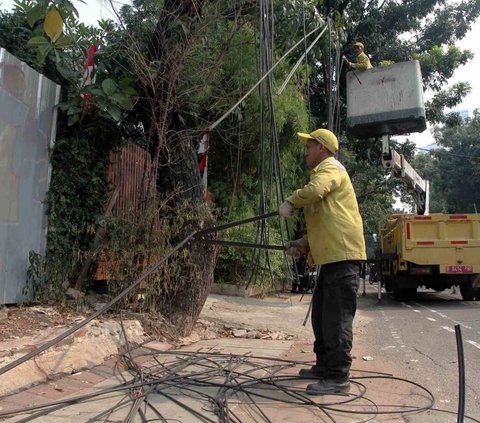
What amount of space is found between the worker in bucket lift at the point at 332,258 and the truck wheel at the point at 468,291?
914 centimetres

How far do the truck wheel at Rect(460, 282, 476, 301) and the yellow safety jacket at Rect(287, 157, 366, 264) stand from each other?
362 inches

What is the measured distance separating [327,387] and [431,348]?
2740mm

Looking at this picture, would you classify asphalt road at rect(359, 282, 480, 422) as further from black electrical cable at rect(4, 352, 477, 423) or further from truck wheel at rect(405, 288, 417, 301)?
truck wheel at rect(405, 288, 417, 301)

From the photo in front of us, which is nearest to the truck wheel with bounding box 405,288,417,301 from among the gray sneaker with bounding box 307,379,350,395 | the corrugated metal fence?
the gray sneaker with bounding box 307,379,350,395

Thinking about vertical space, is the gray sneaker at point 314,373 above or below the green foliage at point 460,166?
below

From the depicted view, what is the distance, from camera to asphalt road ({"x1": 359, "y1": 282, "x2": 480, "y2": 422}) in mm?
3740

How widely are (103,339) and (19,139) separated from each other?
224cm

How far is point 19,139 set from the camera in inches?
202

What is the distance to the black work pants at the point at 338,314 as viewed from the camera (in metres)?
3.66

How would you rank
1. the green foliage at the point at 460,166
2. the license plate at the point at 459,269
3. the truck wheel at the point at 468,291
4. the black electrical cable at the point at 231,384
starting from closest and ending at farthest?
the black electrical cable at the point at 231,384 < the license plate at the point at 459,269 < the truck wheel at the point at 468,291 < the green foliage at the point at 460,166

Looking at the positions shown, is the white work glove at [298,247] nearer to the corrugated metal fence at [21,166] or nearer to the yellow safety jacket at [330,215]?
the yellow safety jacket at [330,215]

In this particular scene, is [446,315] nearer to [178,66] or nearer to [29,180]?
[178,66]

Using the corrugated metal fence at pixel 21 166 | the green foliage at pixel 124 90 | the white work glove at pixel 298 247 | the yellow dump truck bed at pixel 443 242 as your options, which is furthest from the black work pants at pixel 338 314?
the yellow dump truck bed at pixel 443 242

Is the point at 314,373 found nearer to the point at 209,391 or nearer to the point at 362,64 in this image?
the point at 209,391
